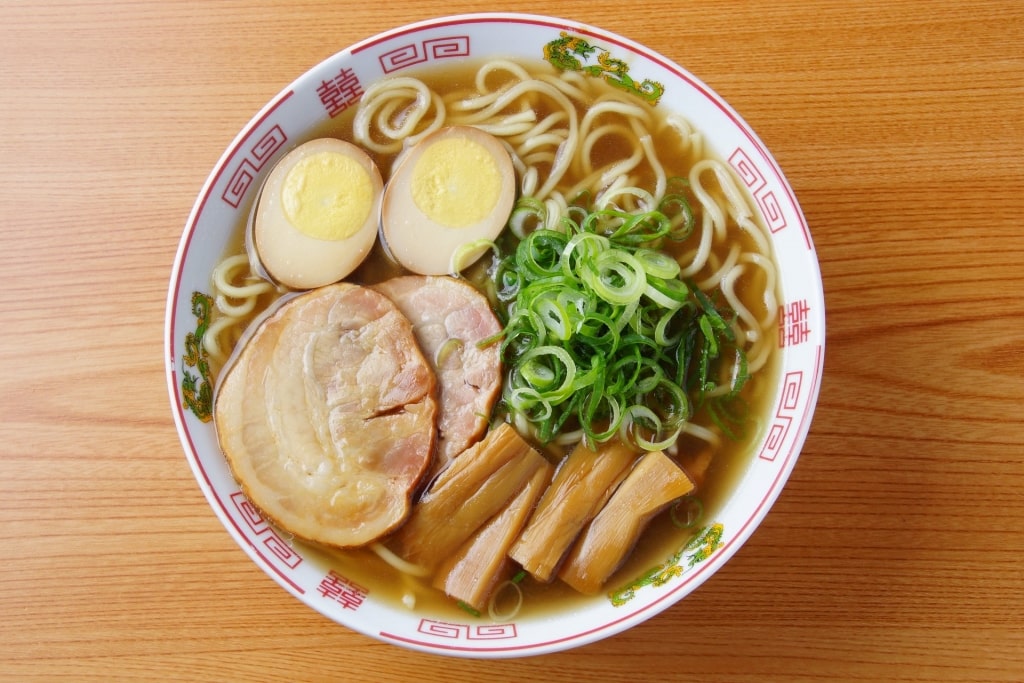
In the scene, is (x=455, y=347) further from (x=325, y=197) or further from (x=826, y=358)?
(x=826, y=358)

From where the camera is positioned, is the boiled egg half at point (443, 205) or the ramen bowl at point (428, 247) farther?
the boiled egg half at point (443, 205)

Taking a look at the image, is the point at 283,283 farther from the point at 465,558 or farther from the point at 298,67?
the point at 465,558

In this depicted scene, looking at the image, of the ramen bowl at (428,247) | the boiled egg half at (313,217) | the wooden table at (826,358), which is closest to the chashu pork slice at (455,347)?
the boiled egg half at (313,217)

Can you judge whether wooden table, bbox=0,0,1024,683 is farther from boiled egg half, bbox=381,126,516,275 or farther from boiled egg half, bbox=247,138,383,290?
boiled egg half, bbox=381,126,516,275

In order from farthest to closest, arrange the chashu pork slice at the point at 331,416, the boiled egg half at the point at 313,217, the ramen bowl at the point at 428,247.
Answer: the boiled egg half at the point at 313,217 < the chashu pork slice at the point at 331,416 < the ramen bowl at the point at 428,247

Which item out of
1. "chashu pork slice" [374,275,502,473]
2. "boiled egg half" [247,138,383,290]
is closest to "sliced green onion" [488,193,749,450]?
"chashu pork slice" [374,275,502,473]

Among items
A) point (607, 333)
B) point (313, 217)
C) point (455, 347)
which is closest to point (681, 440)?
point (607, 333)

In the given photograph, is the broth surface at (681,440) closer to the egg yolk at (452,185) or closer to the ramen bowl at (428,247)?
the ramen bowl at (428,247)
